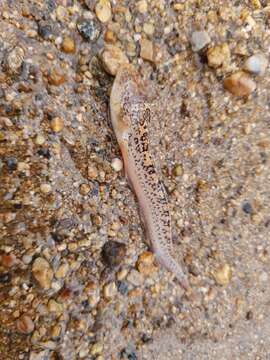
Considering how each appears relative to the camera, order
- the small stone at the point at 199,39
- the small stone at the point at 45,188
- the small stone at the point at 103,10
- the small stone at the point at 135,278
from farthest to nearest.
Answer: the small stone at the point at 199,39, the small stone at the point at 103,10, the small stone at the point at 135,278, the small stone at the point at 45,188

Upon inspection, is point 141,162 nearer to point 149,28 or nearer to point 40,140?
point 40,140

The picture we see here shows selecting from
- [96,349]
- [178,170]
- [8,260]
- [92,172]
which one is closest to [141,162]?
[178,170]

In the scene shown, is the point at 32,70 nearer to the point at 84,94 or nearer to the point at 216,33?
the point at 84,94

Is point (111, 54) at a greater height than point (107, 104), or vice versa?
point (111, 54)

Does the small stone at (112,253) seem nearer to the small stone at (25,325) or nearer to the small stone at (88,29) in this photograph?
the small stone at (25,325)

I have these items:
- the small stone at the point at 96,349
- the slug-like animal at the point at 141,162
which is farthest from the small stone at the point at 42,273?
the slug-like animal at the point at 141,162

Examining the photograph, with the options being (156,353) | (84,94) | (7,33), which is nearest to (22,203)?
(84,94)
